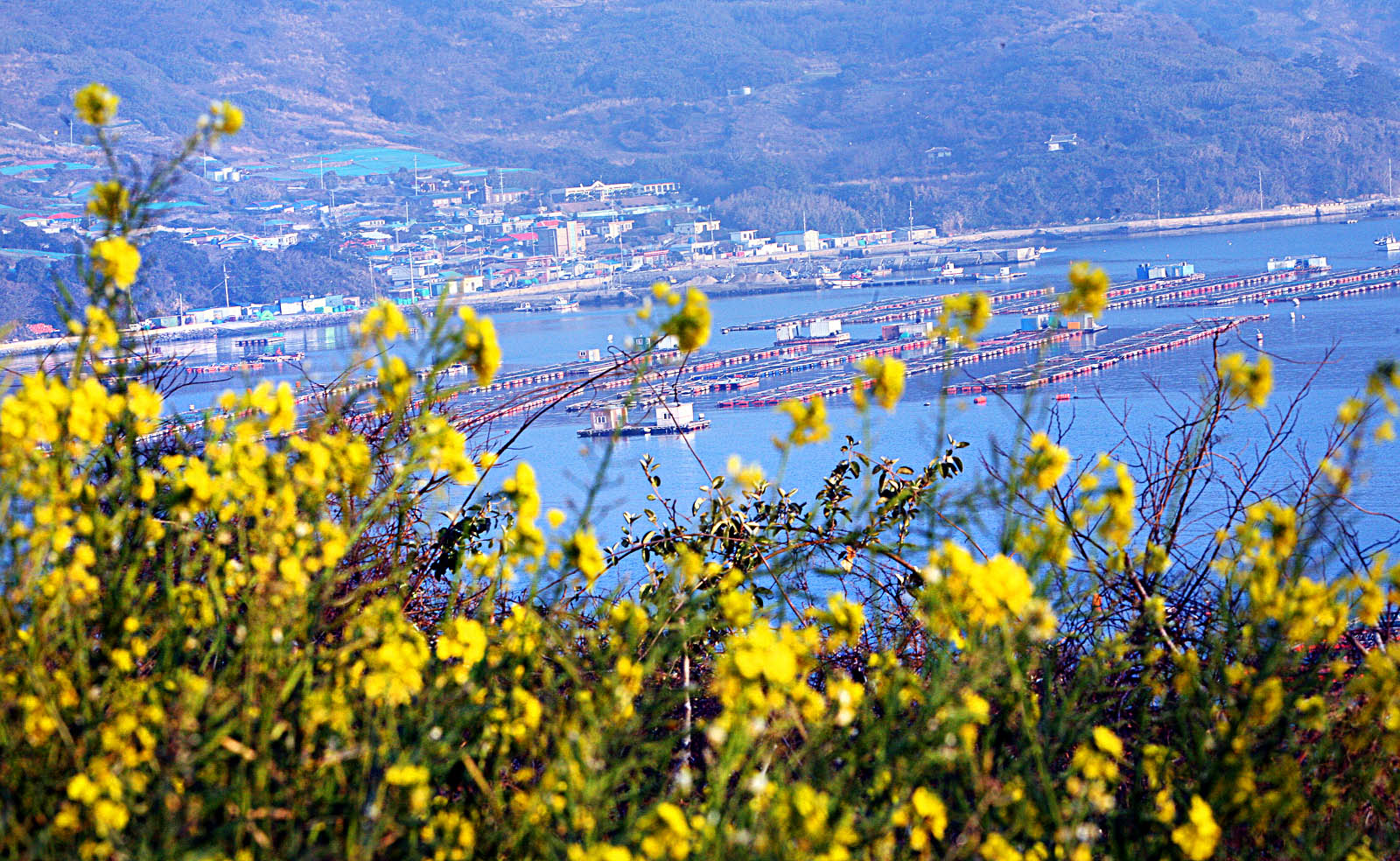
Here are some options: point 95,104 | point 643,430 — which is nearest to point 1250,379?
point 95,104

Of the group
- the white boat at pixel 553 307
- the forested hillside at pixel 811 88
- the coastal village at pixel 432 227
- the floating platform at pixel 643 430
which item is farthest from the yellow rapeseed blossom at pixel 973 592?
the forested hillside at pixel 811 88

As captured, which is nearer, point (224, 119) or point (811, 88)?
point (224, 119)

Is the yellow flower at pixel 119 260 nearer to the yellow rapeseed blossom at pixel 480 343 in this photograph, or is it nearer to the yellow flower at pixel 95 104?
the yellow flower at pixel 95 104

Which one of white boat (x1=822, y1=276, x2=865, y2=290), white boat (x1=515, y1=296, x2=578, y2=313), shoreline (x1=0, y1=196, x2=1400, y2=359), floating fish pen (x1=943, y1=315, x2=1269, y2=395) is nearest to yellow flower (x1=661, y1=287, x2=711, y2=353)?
floating fish pen (x1=943, y1=315, x2=1269, y2=395)

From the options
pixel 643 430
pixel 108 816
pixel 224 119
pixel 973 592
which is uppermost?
pixel 224 119

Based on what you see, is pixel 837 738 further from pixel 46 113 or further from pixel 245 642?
pixel 46 113

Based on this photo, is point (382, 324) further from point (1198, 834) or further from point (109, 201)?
point (1198, 834)

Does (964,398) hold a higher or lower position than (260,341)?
higher
